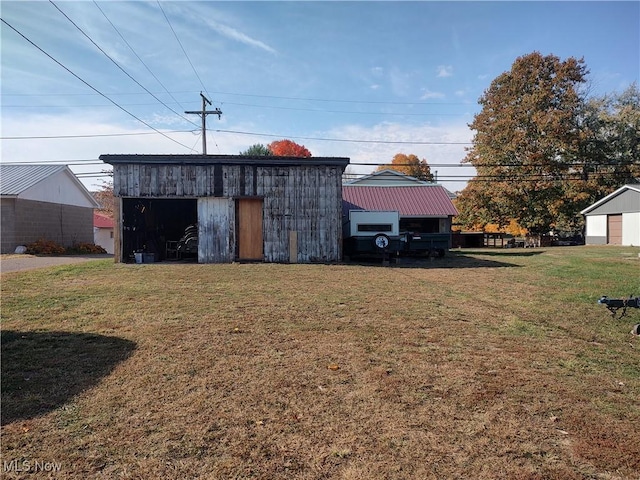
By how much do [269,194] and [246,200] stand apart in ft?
3.12

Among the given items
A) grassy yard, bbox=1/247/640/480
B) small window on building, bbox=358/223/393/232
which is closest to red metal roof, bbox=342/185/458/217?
small window on building, bbox=358/223/393/232

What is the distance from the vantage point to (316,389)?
12.2ft

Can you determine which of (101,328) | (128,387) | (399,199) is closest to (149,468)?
(128,387)

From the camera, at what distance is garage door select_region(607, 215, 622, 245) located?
30.7 meters

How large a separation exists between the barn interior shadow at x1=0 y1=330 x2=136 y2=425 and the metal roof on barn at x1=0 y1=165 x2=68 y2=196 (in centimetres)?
2125

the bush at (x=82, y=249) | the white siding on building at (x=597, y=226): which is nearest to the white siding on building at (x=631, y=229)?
the white siding on building at (x=597, y=226)

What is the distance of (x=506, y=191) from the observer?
33.8 metres

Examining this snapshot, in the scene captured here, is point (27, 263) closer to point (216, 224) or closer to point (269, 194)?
point (216, 224)

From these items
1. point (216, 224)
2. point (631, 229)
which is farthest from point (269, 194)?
point (631, 229)

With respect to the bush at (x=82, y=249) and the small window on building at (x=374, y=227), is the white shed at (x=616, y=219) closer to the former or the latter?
the small window on building at (x=374, y=227)

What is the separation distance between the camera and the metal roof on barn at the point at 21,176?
22281 mm

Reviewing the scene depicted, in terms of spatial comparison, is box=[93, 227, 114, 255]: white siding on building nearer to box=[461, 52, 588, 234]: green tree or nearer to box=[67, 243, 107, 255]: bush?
box=[67, 243, 107, 255]: bush

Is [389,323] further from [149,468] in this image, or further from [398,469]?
[149,468]

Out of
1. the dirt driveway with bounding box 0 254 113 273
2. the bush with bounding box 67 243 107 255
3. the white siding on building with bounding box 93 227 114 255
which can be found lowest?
the dirt driveway with bounding box 0 254 113 273
